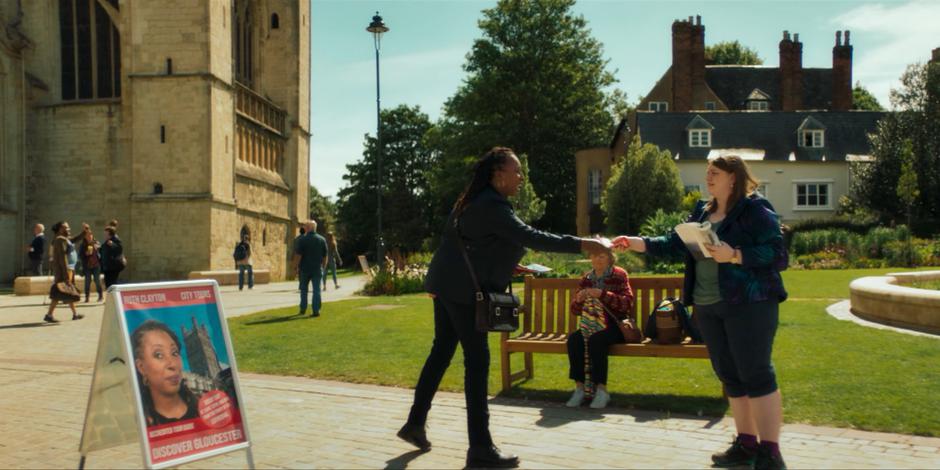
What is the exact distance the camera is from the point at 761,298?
5.04 meters

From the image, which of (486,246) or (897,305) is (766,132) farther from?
(486,246)

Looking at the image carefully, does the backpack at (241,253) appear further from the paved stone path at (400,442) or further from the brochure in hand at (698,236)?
the brochure in hand at (698,236)

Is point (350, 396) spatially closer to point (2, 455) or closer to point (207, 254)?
point (2, 455)

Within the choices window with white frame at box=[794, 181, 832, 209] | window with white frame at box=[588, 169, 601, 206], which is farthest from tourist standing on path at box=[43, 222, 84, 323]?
window with white frame at box=[794, 181, 832, 209]

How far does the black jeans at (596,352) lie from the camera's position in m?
7.33

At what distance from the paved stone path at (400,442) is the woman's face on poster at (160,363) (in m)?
0.91

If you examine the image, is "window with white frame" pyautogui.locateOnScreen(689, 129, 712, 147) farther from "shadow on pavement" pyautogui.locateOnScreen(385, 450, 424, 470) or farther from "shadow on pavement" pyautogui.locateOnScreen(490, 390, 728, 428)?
"shadow on pavement" pyautogui.locateOnScreen(385, 450, 424, 470)

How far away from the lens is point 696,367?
9141 millimetres

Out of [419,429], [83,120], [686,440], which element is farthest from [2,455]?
[83,120]

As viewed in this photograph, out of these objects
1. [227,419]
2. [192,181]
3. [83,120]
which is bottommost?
[227,419]

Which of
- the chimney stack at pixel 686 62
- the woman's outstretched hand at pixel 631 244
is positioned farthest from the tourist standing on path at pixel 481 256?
the chimney stack at pixel 686 62

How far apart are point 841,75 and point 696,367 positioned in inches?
2413

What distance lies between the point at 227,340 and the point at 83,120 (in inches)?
1315

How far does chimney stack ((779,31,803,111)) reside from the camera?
213ft
